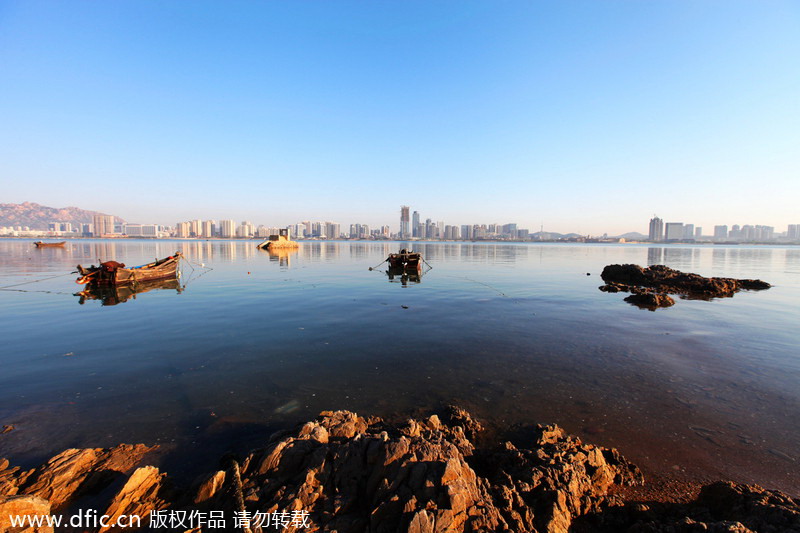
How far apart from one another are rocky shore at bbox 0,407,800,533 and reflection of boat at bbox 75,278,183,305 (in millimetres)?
19485

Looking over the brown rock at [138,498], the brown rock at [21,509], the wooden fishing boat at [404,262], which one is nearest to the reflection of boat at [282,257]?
the wooden fishing boat at [404,262]

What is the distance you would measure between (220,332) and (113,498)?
958 cm

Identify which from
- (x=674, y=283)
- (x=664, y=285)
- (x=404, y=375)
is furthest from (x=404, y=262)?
(x=404, y=375)

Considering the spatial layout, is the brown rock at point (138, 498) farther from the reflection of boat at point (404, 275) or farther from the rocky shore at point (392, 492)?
the reflection of boat at point (404, 275)

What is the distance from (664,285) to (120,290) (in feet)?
150

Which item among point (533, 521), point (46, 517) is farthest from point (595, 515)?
point (46, 517)

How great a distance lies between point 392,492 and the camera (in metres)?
4.32

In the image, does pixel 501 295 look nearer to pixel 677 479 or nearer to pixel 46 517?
pixel 677 479

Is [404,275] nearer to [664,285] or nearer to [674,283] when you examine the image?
[664,285]

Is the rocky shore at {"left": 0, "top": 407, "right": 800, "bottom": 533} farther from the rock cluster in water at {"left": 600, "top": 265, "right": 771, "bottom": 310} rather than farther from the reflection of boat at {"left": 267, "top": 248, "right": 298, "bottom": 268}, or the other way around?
the reflection of boat at {"left": 267, "top": 248, "right": 298, "bottom": 268}

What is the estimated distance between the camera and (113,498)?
4.46 metres

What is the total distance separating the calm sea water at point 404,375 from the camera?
255 inches

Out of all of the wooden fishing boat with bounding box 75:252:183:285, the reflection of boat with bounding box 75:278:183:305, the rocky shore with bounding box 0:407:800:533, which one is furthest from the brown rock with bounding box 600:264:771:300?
the wooden fishing boat with bounding box 75:252:183:285

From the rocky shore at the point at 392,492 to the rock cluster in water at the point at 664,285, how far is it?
61.4 feet
